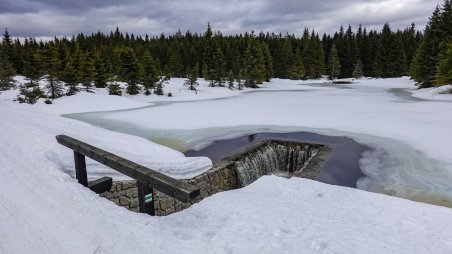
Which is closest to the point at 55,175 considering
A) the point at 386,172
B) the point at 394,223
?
the point at 394,223

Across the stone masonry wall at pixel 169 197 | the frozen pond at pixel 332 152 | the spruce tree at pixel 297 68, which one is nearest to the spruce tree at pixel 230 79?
the spruce tree at pixel 297 68

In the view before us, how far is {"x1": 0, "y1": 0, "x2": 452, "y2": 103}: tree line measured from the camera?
35.6m

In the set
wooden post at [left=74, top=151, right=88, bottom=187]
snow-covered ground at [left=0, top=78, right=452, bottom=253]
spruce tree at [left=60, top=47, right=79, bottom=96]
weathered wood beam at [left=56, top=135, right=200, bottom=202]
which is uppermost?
spruce tree at [left=60, top=47, right=79, bottom=96]

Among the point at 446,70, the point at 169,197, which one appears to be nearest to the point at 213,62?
the point at 446,70

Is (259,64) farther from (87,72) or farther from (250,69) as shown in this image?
(87,72)

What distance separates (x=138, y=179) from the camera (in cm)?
495

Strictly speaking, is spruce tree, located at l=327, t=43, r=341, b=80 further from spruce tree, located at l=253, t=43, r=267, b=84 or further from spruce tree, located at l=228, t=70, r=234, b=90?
spruce tree, located at l=228, t=70, r=234, b=90

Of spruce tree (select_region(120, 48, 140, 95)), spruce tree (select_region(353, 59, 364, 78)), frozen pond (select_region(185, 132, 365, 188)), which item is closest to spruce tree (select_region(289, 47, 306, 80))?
spruce tree (select_region(353, 59, 364, 78))

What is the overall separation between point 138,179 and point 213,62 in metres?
47.6

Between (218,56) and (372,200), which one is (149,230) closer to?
(372,200)

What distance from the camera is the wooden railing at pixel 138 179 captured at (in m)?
4.21

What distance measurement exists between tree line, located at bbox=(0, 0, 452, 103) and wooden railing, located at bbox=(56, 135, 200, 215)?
26190 millimetres

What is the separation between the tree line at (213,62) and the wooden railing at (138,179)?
2619cm

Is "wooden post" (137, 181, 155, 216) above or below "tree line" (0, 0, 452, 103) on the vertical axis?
below
